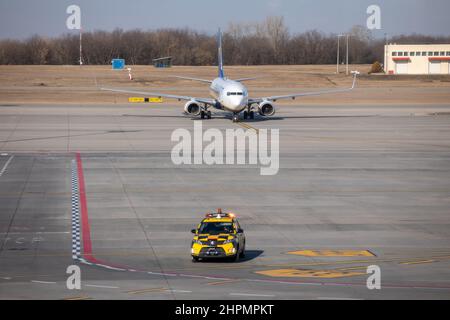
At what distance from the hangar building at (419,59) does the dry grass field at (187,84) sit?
30.5 ft

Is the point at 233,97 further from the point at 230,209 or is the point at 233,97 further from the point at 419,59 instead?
the point at 419,59

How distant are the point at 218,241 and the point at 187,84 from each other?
4708 inches

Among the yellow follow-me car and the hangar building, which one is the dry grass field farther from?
the yellow follow-me car

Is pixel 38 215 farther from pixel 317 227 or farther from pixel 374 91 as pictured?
pixel 374 91

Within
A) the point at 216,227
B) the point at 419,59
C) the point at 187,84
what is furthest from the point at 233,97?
the point at 419,59

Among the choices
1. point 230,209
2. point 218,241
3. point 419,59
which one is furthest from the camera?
point 419,59

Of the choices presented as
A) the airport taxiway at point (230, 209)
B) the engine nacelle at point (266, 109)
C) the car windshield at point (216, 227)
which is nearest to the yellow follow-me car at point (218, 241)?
the car windshield at point (216, 227)

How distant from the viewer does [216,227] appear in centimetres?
2966

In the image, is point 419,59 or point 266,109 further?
point 419,59

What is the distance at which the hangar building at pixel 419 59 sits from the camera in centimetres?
17662

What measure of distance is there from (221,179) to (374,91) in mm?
92102

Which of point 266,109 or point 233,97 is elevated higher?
point 233,97

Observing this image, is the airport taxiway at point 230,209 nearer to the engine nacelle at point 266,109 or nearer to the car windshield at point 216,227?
the car windshield at point 216,227

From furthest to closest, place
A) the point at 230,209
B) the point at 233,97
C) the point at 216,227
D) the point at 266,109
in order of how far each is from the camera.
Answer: the point at 266,109
the point at 233,97
the point at 230,209
the point at 216,227
